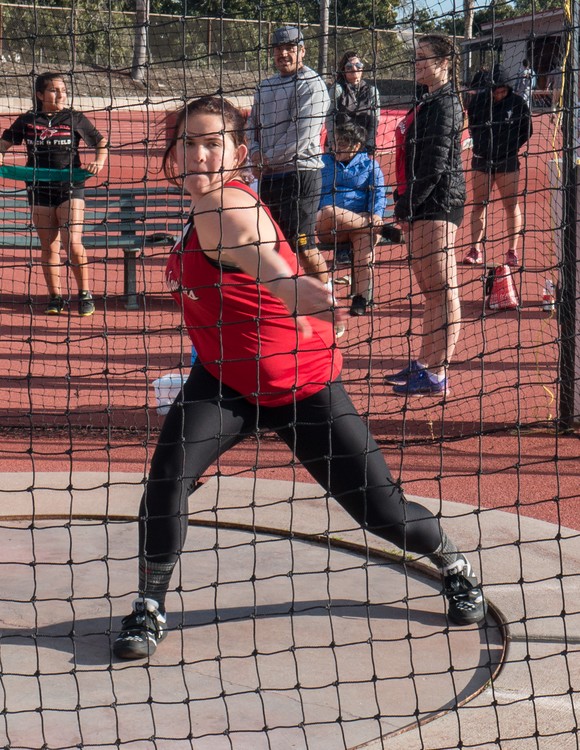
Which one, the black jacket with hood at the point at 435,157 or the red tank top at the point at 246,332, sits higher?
the black jacket with hood at the point at 435,157

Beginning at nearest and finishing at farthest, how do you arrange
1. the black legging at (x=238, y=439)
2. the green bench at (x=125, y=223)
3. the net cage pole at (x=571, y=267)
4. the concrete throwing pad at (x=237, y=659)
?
the concrete throwing pad at (x=237, y=659) → the black legging at (x=238, y=439) → the net cage pole at (x=571, y=267) → the green bench at (x=125, y=223)

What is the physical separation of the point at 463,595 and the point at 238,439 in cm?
93

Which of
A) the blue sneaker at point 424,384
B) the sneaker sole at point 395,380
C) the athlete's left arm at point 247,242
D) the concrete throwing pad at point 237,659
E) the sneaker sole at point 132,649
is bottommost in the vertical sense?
the concrete throwing pad at point 237,659

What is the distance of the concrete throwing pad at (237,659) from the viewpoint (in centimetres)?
264

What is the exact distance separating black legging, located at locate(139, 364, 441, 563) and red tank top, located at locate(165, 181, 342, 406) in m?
0.06

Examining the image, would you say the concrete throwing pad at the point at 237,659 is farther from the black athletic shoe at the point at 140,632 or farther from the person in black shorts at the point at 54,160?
the person in black shorts at the point at 54,160

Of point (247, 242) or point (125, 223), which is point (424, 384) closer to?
point (247, 242)

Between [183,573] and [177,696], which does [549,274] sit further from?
[177,696]

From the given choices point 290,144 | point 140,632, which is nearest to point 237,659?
point 140,632

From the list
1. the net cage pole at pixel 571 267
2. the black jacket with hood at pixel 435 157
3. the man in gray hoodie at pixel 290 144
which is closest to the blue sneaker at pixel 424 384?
the net cage pole at pixel 571 267

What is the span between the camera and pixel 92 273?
10445 millimetres

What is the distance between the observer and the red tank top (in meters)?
→ 2.88

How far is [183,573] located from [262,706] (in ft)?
3.56

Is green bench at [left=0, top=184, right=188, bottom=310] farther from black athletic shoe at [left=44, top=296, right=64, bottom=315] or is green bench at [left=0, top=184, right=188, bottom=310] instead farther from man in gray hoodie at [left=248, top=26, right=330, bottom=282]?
man in gray hoodie at [left=248, top=26, right=330, bottom=282]
